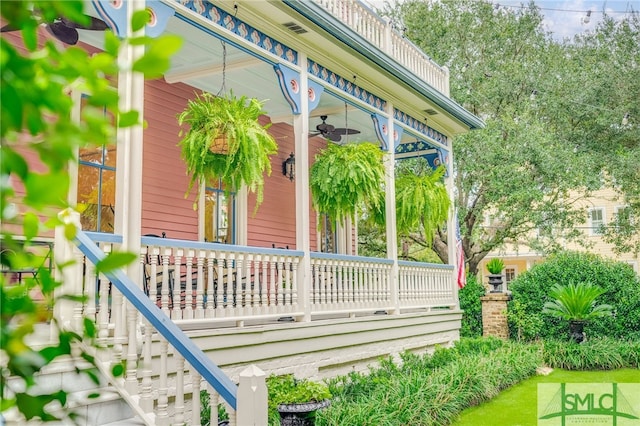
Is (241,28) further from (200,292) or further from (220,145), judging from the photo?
(200,292)

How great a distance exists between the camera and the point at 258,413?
10.8ft

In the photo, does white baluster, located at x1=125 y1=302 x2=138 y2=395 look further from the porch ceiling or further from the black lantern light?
the black lantern light

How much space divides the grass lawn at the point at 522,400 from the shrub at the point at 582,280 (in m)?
2.31

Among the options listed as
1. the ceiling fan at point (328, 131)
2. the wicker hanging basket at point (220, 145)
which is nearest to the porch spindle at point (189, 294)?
the wicker hanging basket at point (220, 145)

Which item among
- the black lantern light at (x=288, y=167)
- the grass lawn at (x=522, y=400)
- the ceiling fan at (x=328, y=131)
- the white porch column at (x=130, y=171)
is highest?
the ceiling fan at (x=328, y=131)

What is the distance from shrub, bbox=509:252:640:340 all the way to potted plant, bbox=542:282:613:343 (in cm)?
66

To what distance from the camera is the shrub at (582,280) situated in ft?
42.1

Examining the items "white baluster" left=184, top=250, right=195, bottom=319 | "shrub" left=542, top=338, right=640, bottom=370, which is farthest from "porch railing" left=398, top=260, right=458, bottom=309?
"white baluster" left=184, top=250, right=195, bottom=319

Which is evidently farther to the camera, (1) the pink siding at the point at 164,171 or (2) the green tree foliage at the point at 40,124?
(1) the pink siding at the point at 164,171

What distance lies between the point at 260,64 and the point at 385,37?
8.93ft

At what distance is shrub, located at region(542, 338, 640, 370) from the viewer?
10859mm

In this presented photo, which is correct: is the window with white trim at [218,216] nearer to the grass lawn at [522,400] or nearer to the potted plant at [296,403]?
the potted plant at [296,403]

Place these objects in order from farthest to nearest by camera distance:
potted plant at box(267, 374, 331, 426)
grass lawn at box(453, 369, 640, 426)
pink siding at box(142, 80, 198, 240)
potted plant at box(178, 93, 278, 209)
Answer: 1. pink siding at box(142, 80, 198, 240)
2. grass lawn at box(453, 369, 640, 426)
3. potted plant at box(178, 93, 278, 209)
4. potted plant at box(267, 374, 331, 426)

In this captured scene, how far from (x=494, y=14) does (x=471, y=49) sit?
1.35m
